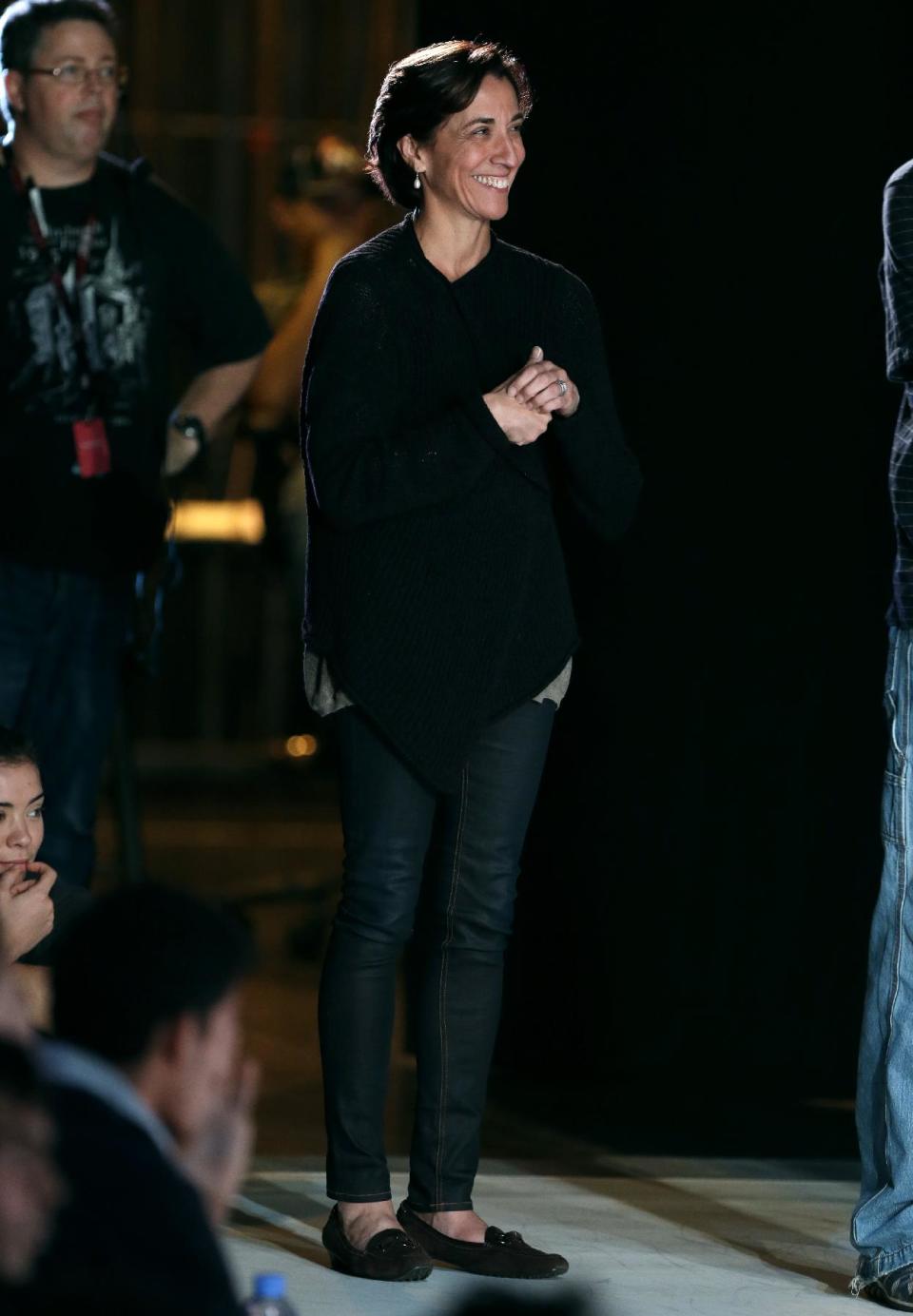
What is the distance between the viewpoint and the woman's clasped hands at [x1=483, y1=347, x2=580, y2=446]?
292 cm

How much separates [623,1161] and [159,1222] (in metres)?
2.35

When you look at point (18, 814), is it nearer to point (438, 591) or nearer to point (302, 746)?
point (438, 591)

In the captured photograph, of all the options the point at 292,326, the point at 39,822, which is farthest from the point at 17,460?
the point at 292,326

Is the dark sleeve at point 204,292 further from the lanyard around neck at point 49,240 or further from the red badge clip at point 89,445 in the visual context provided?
the red badge clip at point 89,445

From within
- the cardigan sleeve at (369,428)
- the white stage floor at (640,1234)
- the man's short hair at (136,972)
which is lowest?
the white stage floor at (640,1234)

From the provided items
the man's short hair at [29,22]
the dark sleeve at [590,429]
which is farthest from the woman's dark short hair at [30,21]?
the dark sleeve at [590,429]

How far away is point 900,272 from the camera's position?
2852 millimetres

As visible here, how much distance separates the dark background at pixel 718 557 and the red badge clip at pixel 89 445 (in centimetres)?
86

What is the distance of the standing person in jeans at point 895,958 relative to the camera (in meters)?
2.87

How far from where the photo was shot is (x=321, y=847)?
7500mm

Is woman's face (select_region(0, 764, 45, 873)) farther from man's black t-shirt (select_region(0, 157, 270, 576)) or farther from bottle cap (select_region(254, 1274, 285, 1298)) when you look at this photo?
bottle cap (select_region(254, 1274, 285, 1298))

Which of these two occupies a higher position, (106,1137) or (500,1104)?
(106,1137)

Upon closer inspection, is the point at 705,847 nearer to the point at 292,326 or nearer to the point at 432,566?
the point at 432,566

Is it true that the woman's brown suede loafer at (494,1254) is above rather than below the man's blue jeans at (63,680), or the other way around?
below
